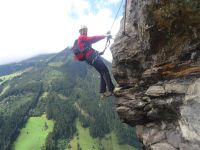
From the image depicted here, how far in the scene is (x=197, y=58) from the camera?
14.5 meters

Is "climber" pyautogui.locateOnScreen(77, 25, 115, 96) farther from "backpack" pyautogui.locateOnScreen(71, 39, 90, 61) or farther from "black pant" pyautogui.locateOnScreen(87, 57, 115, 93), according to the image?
"backpack" pyautogui.locateOnScreen(71, 39, 90, 61)

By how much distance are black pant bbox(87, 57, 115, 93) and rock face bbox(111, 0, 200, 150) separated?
1245 mm

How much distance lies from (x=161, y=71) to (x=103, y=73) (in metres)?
5.37

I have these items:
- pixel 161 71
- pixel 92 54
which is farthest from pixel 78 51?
pixel 161 71

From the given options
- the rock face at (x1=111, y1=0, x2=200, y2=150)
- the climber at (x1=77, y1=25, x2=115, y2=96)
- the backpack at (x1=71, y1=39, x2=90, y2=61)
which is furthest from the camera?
the backpack at (x1=71, y1=39, x2=90, y2=61)

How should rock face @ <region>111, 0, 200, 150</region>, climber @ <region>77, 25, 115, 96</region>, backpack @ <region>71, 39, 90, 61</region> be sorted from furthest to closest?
backpack @ <region>71, 39, 90, 61</region> < climber @ <region>77, 25, 115, 96</region> < rock face @ <region>111, 0, 200, 150</region>

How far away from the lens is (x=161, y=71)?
52.6 ft

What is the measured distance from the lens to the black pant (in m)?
20.1

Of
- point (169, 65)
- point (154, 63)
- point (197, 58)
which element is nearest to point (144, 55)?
point (154, 63)

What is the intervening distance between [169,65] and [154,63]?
1169 millimetres

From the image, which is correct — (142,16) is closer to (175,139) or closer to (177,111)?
(177,111)

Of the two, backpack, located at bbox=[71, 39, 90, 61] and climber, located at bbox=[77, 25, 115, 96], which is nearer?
climber, located at bbox=[77, 25, 115, 96]

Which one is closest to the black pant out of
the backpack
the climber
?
the climber

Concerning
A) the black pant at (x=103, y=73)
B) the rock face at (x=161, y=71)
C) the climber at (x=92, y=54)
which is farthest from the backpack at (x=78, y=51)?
the rock face at (x=161, y=71)
